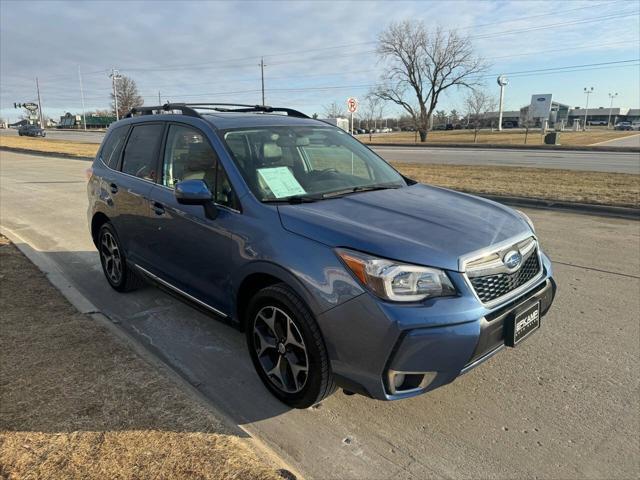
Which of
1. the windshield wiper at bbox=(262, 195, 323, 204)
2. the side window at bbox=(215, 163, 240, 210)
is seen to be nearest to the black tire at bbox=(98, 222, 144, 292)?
the side window at bbox=(215, 163, 240, 210)

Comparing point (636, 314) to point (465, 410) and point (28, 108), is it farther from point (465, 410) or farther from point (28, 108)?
point (28, 108)

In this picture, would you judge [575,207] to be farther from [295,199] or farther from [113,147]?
[113,147]

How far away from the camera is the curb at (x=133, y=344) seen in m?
2.56

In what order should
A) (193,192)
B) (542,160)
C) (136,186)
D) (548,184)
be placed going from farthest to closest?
(542,160) < (548,184) < (136,186) < (193,192)

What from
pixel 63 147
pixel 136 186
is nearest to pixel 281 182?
pixel 136 186

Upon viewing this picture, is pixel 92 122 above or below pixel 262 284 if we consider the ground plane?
above

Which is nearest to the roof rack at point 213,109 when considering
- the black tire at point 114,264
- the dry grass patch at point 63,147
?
the black tire at point 114,264

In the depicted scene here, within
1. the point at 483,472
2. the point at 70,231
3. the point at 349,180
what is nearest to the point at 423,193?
the point at 349,180

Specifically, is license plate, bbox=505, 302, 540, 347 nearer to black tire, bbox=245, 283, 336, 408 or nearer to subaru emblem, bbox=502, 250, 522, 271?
subaru emblem, bbox=502, 250, 522, 271

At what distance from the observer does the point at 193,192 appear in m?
3.11

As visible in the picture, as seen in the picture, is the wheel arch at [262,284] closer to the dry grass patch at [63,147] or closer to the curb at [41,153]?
the curb at [41,153]

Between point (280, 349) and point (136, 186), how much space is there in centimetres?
229

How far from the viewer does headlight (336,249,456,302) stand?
94.0 inches

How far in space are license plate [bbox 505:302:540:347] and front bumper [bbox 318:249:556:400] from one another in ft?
0.28
